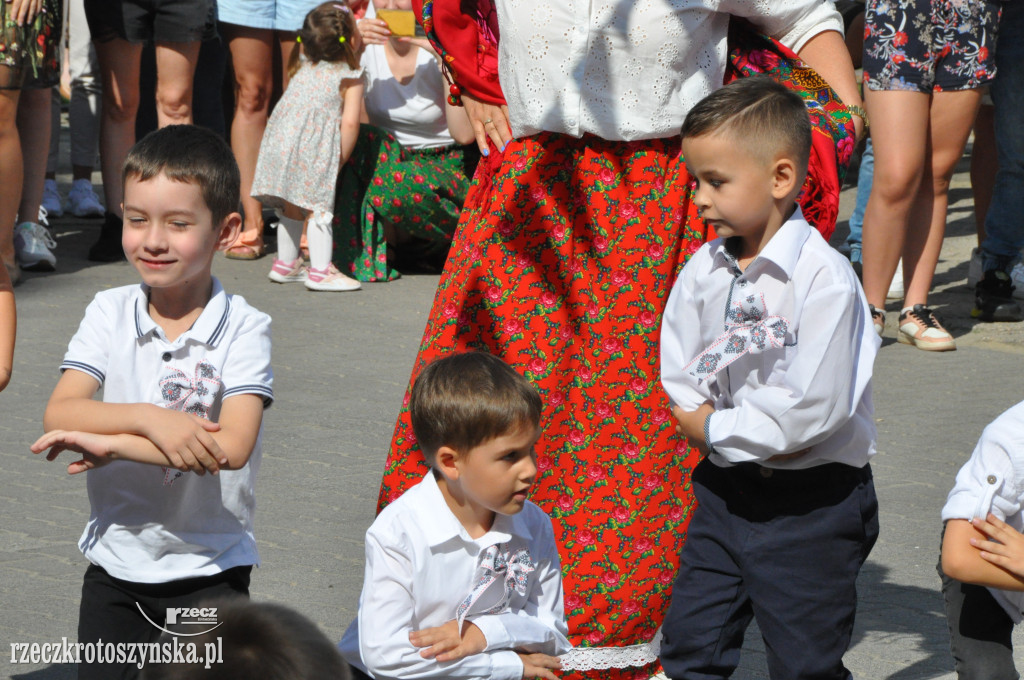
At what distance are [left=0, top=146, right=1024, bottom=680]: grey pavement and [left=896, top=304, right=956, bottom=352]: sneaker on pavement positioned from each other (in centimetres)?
6

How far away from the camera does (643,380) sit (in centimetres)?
343

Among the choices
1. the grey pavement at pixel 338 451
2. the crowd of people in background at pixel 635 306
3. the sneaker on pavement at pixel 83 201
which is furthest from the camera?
the sneaker on pavement at pixel 83 201

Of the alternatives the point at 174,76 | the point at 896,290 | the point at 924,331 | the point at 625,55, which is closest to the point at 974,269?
the point at 896,290

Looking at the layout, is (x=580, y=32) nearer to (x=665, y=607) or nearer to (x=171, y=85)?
(x=665, y=607)

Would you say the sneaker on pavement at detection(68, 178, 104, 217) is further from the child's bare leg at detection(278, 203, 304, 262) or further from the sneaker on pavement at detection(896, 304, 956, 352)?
the sneaker on pavement at detection(896, 304, 956, 352)

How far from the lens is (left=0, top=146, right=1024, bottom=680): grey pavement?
3766 mm

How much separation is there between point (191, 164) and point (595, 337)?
1.15m

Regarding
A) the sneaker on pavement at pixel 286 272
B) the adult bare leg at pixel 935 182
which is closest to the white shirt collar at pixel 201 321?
the adult bare leg at pixel 935 182

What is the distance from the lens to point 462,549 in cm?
254

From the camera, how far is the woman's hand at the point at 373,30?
26.5 feet

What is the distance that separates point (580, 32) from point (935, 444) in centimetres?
294

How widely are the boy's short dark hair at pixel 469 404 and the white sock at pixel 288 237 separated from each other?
5401 mm

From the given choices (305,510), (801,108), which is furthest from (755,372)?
(305,510)

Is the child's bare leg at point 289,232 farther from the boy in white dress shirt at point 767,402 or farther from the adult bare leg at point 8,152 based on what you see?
the boy in white dress shirt at point 767,402
